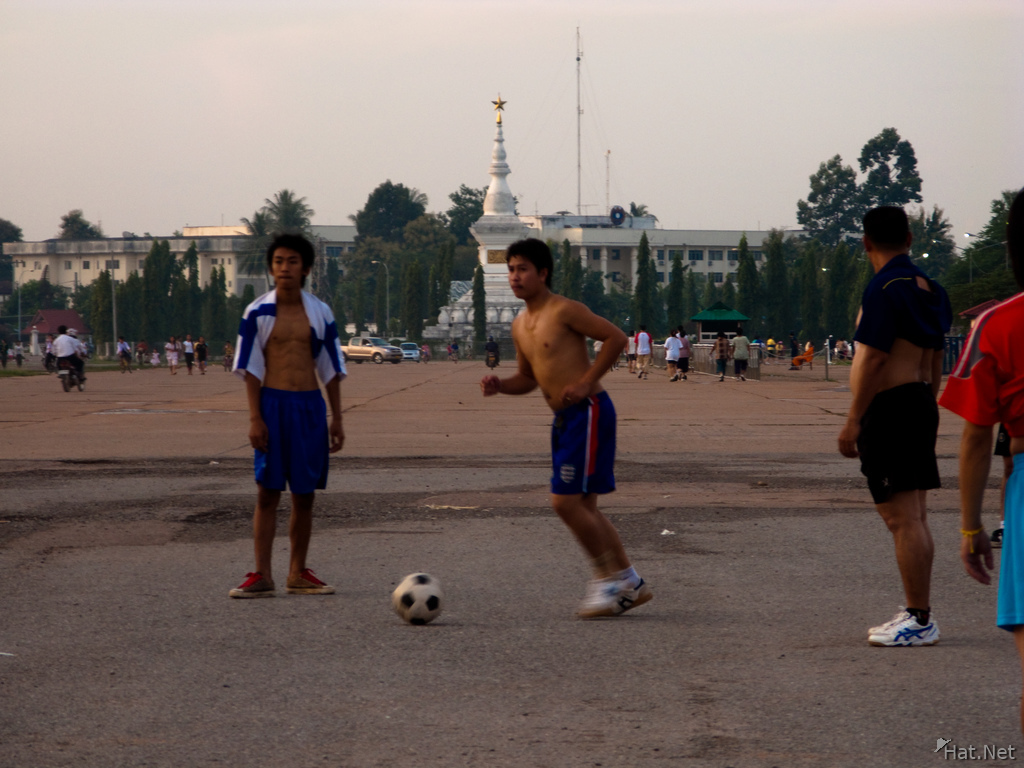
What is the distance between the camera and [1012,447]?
336 centimetres

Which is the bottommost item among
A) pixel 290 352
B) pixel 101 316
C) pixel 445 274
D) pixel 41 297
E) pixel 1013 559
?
pixel 101 316

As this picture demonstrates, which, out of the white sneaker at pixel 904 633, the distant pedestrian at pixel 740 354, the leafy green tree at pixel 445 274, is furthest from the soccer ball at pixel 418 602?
the leafy green tree at pixel 445 274

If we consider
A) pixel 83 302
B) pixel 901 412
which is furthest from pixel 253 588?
pixel 83 302

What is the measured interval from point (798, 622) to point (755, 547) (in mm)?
2234

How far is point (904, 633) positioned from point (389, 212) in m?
165

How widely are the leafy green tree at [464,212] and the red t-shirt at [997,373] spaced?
16246 centimetres

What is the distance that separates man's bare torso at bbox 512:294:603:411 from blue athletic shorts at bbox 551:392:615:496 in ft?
0.39

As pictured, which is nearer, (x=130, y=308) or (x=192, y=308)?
(x=130, y=308)

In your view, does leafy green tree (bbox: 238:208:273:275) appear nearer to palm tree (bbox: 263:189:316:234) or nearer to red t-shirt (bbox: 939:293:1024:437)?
palm tree (bbox: 263:189:316:234)

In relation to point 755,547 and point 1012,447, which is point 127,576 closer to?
point 755,547

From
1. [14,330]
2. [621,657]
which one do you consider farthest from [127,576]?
[14,330]

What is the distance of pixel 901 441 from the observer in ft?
18.7

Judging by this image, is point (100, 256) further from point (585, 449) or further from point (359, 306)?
point (585, 449)

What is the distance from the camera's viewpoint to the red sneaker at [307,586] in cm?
689
